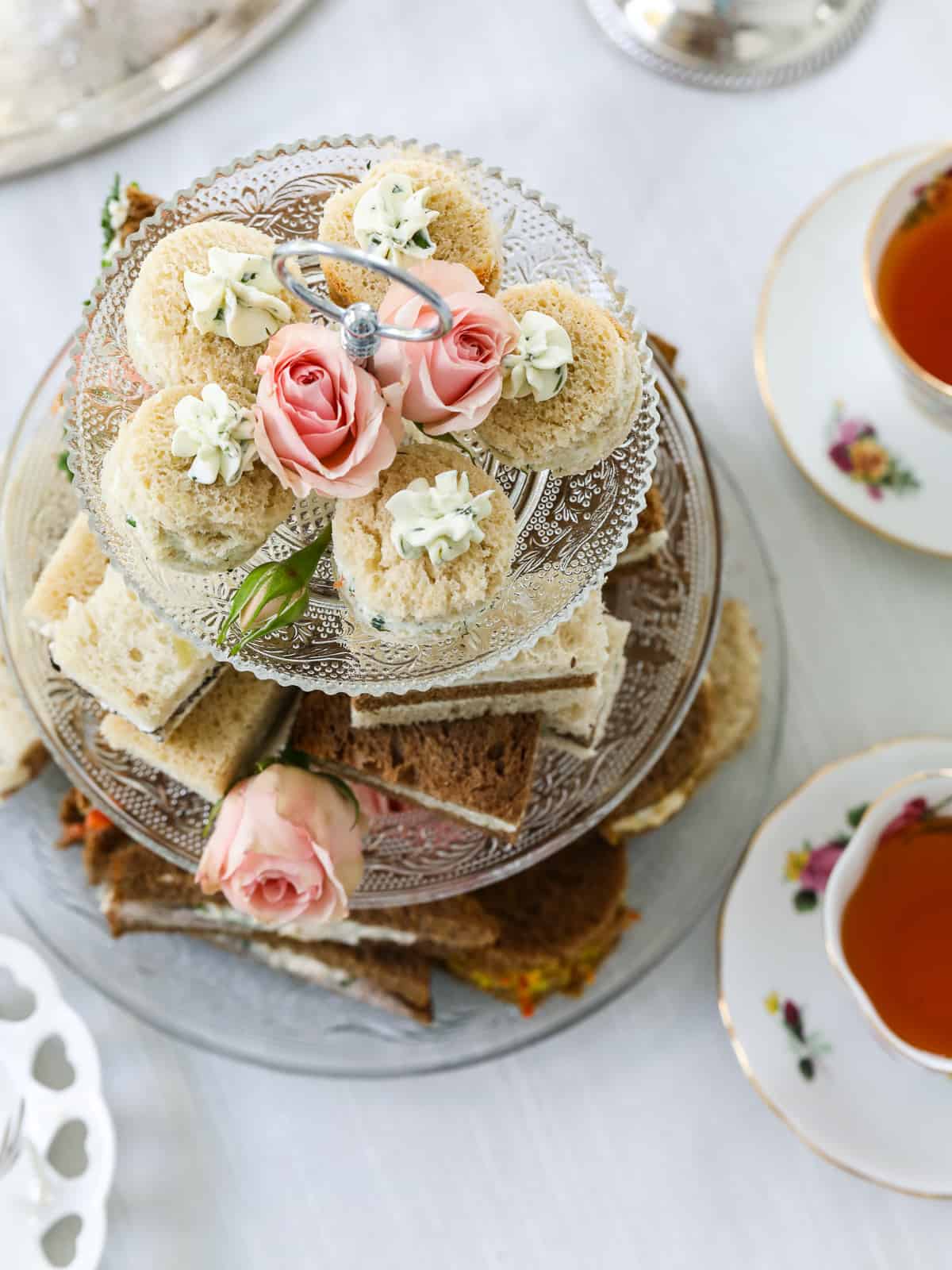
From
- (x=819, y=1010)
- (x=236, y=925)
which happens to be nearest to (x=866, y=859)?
(x=819, y=1010)

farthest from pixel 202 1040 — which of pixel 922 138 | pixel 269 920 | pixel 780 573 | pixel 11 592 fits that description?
pixel 922 138

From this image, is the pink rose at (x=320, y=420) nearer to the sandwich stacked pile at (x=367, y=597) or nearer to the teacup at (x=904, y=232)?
the sandwich stacked pile at (x=367, y=597)

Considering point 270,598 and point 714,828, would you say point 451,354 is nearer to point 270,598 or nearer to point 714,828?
point 270,598

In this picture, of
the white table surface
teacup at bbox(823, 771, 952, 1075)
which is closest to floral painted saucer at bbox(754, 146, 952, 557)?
the white table surface

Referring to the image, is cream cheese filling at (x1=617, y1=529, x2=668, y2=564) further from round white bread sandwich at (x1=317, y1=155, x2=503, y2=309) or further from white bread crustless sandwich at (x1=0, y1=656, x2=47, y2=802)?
white bread crustless sandwich at (x1=0, y1=656, x2=47, y2=802)

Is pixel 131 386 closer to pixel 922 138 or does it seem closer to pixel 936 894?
pixel 936 894

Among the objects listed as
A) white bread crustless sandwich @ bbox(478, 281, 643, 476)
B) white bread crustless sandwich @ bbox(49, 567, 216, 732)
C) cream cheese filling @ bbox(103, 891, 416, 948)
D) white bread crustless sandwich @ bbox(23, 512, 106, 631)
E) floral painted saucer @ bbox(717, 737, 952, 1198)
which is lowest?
floral painted saucer @ bbox(717, 737, 952, 1198)

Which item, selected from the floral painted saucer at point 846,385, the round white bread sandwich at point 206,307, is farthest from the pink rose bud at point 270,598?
the floral painted saucer at point 846,385

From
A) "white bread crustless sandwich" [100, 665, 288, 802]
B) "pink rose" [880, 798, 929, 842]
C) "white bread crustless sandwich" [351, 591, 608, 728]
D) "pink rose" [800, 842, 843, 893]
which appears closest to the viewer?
"white bread crustless sandwich" [351, 591, 608, 728]
